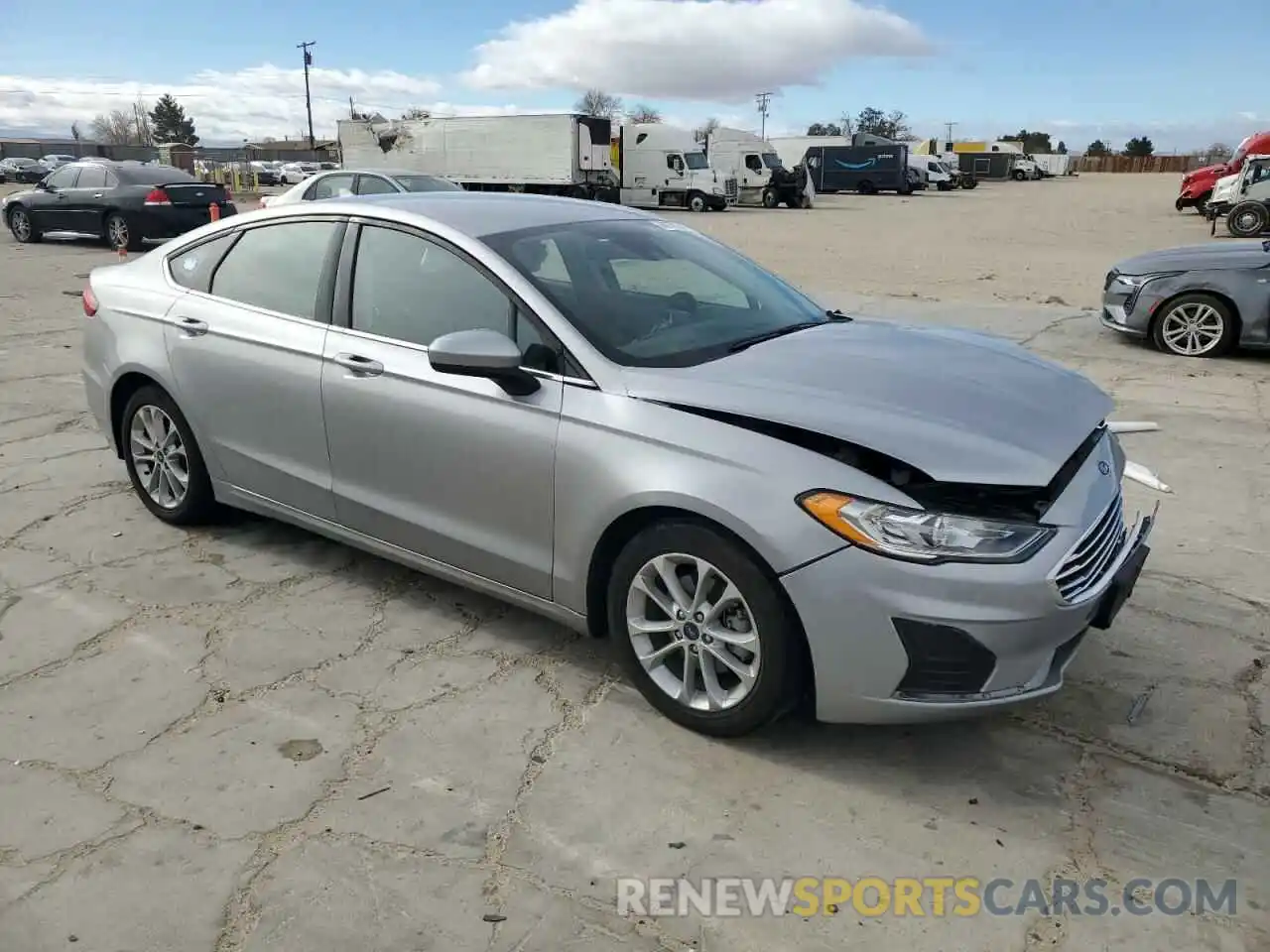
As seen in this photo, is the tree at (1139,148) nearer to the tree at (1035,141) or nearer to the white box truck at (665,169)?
the tree at (1035,141)

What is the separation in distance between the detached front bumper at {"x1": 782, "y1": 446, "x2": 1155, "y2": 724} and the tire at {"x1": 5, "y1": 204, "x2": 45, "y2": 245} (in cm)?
2033

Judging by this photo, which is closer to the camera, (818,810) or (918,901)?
(918,901)

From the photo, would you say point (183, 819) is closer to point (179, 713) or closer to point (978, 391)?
point (179, 713)

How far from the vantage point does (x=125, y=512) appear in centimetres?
502

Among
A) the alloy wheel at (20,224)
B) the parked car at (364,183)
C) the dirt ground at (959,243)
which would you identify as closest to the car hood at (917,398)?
the dirt ground at (959,243)

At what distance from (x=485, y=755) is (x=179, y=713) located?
3.51 feet

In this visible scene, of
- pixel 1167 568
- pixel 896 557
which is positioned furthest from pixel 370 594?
pixel 1167 568

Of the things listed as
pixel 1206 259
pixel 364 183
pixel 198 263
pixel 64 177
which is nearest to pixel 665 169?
pixel 64 177

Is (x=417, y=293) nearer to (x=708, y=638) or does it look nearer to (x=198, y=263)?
(x=198, y=263)

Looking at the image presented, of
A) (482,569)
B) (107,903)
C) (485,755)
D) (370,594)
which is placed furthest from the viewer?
(370,594)

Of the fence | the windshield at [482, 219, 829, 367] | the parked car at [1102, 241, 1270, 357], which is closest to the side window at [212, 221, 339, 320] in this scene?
the windshield at [482, 219, 829, 367]

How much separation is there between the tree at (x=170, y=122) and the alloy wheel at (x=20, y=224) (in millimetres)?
100473

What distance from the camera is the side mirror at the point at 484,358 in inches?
124

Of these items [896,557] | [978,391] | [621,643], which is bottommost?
[621,643]
